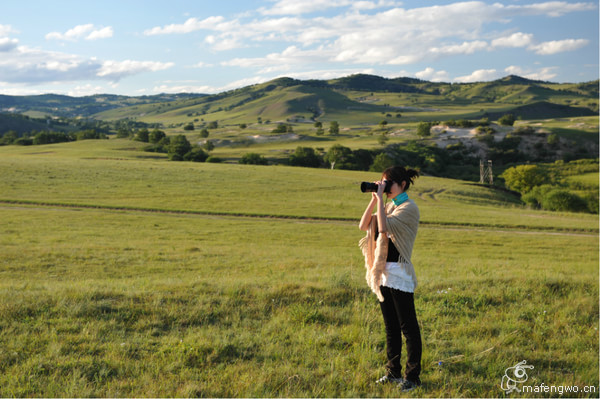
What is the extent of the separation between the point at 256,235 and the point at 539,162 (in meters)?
152

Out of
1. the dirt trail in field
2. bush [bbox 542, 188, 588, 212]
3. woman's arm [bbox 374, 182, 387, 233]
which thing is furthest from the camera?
bush [bbox 542, 188, 588, 212]

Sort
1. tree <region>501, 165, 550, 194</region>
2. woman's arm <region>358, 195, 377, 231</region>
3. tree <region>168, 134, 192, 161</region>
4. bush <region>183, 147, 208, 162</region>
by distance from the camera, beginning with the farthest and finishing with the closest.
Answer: bush <region>183, 147, 208, 162</region>, tree <region>168, 134, 192, 161</region>, tree <region>501, 165, 550, 194</region>, woman's arm <region>358, 195, 377, 231</region>

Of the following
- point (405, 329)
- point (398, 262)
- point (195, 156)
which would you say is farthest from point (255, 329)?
point (195, 156)

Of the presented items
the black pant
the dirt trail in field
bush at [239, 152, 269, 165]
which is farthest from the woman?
bush at [239, 152, 269, 165]

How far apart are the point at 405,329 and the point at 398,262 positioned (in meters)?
0.99

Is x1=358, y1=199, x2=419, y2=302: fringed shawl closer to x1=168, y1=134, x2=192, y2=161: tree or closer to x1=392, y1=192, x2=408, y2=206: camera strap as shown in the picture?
x1=392, y1=192, x2=408, y2=206: camera strap

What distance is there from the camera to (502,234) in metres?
36.0

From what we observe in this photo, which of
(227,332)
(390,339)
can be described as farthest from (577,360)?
(227,332)

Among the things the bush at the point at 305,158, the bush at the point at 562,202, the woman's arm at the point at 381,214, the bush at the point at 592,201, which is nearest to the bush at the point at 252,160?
the bush at the point at 305,158

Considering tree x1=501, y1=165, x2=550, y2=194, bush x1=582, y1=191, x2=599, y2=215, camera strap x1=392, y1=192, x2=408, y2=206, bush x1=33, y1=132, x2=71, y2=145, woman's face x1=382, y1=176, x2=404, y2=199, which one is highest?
bush x1=33, y1=132, x2=71, y2=145

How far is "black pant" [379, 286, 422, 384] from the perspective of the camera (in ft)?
19.7

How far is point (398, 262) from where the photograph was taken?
6.10 metres

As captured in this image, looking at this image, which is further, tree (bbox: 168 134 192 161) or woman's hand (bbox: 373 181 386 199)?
tree (bbox: 168 134 192 161)

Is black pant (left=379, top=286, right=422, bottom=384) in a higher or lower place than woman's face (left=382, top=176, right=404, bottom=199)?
lower
